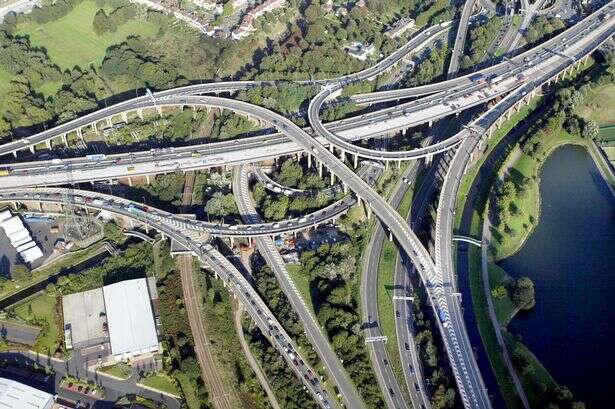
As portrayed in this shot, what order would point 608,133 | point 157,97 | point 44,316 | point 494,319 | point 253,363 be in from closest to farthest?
point 253,363, point 494,319, point 44,316, point 608,133, point 157,97

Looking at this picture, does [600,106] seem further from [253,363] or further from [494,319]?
[253,363]

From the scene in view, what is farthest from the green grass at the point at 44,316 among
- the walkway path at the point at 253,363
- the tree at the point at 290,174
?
the tree at the point at 290,174

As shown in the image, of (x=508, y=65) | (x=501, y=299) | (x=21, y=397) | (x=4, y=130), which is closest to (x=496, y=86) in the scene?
(x=508, y=65)

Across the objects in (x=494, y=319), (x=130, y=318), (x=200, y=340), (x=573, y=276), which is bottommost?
(x=494, y=319)

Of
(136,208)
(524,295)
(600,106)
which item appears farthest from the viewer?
(600,106)

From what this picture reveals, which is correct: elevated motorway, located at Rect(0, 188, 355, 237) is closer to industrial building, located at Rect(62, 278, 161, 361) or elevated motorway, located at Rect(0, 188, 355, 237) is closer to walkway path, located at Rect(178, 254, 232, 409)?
walkway path, located at Rect(178, 254, 232, 409)
